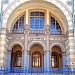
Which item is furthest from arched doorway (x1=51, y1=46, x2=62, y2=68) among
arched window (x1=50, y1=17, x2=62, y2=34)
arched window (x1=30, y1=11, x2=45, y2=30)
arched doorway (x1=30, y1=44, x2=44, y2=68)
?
arched window (x1=30, y1=11, x2=45, y2=30)

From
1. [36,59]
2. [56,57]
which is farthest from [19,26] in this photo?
[56,57]

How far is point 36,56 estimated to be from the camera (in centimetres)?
2564

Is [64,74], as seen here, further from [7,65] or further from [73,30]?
[7,65]

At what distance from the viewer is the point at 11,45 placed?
22.8 meters

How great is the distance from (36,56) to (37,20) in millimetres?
4705

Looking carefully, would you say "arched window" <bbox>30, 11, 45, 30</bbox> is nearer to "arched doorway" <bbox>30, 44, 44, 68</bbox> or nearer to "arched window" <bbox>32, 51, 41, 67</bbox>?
"arched doorway" <bbox>30, 44, 44, 68</bbox>

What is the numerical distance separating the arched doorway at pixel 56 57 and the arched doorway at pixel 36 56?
1528mm

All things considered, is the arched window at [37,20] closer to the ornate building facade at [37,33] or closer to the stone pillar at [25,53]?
the ornate building facade at [37,33]

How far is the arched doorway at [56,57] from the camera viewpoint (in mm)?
24844

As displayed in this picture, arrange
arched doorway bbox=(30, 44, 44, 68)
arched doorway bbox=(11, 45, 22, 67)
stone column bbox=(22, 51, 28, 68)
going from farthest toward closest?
arched doorway bbox=(30, 44, 44, 68) < arched doorway bbox=(11, 45, 22, 67) < stone column bbox=(22, 51, 28, 68)

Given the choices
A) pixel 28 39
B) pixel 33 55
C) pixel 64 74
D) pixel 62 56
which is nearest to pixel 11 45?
pixel 28 39

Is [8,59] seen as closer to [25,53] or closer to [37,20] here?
[25,53]

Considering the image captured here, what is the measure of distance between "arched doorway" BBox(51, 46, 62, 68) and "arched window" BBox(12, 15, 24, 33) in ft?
15.2

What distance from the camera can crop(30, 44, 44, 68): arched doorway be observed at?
2481cm
